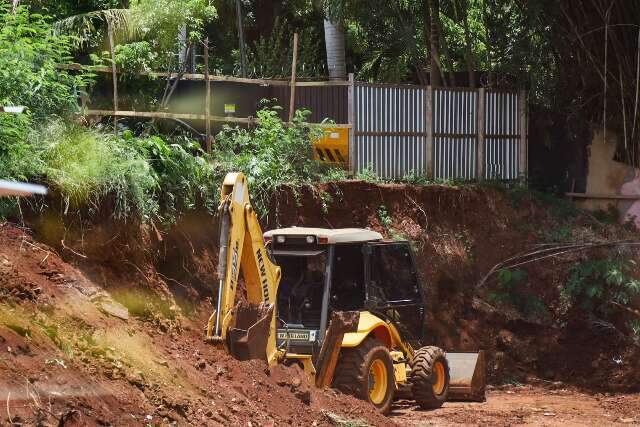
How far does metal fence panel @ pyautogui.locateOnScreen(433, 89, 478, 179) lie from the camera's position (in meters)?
22.0

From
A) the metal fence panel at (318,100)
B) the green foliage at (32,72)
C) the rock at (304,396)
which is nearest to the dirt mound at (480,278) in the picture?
the metal fence panel at (318,100)

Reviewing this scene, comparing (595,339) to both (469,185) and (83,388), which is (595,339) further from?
(83,388)

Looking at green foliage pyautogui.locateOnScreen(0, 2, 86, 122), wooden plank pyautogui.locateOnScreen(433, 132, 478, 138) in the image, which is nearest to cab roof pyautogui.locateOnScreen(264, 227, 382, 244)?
green foliage pyautogui.locateOnScreen(0, 2, 86, 122)

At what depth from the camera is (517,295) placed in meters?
20.2

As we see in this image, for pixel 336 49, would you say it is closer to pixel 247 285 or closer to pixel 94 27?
pixel 94 27

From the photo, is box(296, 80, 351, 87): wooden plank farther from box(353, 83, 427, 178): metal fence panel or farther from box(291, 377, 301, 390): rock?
box(291, 377, 301, 390): rock

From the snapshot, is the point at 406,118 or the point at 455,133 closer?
the point at 406,118

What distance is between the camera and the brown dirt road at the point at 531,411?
46.2 ft

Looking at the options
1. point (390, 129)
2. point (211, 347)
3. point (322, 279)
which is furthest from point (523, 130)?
point (211, 347)

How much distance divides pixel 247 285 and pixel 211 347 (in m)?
1.08

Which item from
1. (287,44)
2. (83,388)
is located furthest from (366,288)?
(287,44)

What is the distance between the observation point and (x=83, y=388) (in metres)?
→ 9.74

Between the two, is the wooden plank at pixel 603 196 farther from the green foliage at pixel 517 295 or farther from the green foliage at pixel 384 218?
the green foliage at pixel 384 218

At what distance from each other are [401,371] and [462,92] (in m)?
9.09
